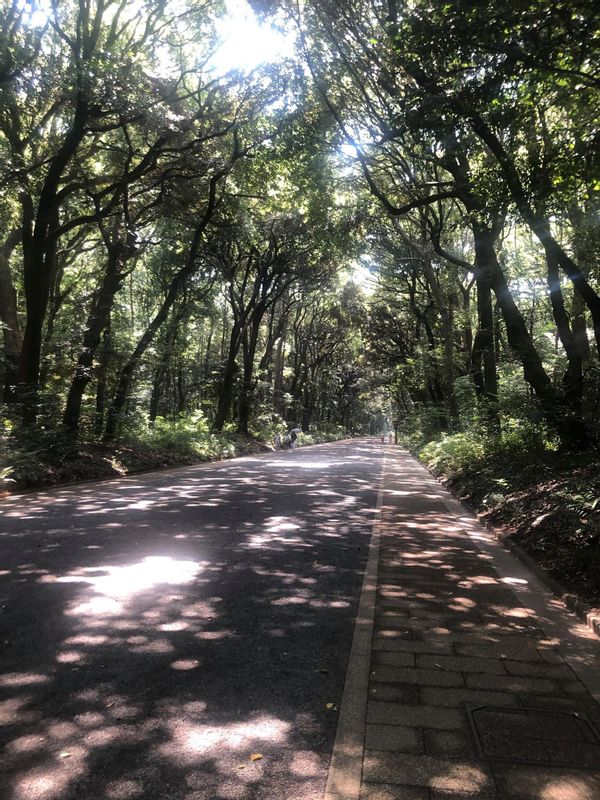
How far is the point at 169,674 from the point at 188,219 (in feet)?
58.4

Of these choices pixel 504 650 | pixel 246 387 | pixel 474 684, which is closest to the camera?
pixel 474 684

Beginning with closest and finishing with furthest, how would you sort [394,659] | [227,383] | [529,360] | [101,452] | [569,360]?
[394,659] → [569,360] → [529,360] → [101,452] → [227,383]

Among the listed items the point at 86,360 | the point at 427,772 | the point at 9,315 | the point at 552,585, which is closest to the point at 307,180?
the point at 86,360

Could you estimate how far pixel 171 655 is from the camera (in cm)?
376

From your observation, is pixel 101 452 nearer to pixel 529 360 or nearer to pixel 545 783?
pixel 529 360

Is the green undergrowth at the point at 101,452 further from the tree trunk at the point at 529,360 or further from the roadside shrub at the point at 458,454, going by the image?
the tree trunk at the point at 529,360

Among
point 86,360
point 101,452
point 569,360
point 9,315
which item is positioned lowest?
point 101,452

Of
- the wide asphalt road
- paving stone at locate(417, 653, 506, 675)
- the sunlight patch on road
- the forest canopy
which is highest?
the forest canopy

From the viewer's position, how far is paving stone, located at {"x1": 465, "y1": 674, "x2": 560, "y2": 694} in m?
3.46

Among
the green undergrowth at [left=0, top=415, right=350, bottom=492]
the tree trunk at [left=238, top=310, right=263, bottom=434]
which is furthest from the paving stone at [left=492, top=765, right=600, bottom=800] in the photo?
the tree trunk at [left=238, top=310, right=263, bottom=434]

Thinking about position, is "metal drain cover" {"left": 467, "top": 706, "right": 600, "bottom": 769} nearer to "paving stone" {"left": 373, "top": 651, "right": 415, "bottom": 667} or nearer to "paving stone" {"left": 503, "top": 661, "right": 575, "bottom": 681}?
"paving stone" {"left": 503, "top": 661, "right": 575, "bottom": 681}

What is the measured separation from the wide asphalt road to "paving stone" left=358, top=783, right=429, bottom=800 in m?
0.22

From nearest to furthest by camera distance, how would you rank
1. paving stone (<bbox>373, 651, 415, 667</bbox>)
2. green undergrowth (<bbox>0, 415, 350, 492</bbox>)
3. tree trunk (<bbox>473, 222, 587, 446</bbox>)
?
paving stone (<bbox>373, 651, 415, 667</bbox>) < tree trunk (<bbox>473, 222, 587, 446</bbox>) < green undergrowth (<bbox>0, 415, 350, 492</bbox>)

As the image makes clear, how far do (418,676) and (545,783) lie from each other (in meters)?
1.13
